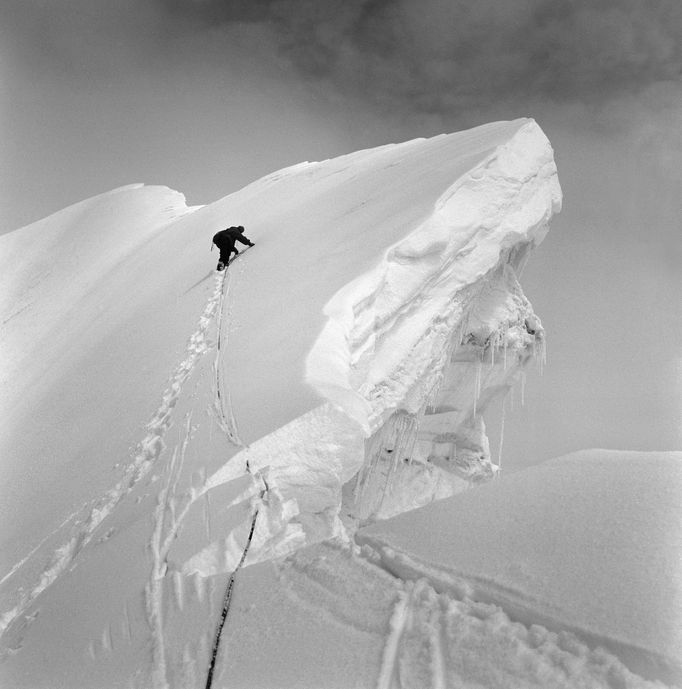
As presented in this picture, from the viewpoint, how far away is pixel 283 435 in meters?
3.44

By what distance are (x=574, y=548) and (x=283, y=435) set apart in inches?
75.0

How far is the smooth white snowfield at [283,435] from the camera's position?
2.08 metres

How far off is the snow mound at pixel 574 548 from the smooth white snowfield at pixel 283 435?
0.27 feet

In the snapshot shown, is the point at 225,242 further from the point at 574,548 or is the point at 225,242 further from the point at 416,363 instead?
the point at 574,548

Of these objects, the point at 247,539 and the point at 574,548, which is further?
the point at 247,539

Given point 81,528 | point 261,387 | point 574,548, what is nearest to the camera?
point 574,548

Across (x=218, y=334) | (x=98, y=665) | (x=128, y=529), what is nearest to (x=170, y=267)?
(x=218, y=334)

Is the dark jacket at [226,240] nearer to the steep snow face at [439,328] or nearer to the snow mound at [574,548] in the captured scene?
the steep snow face at [439,328]

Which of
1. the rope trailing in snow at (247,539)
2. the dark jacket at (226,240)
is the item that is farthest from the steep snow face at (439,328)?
the dark jacket at (226,240)

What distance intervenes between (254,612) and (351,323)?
9.65 feet

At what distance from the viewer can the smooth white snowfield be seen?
208 centimetres

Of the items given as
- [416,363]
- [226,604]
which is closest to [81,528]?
[226,604]

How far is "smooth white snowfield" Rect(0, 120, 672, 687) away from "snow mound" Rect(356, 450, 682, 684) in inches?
3.2

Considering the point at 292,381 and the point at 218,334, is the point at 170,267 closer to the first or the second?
the point at 218,334
